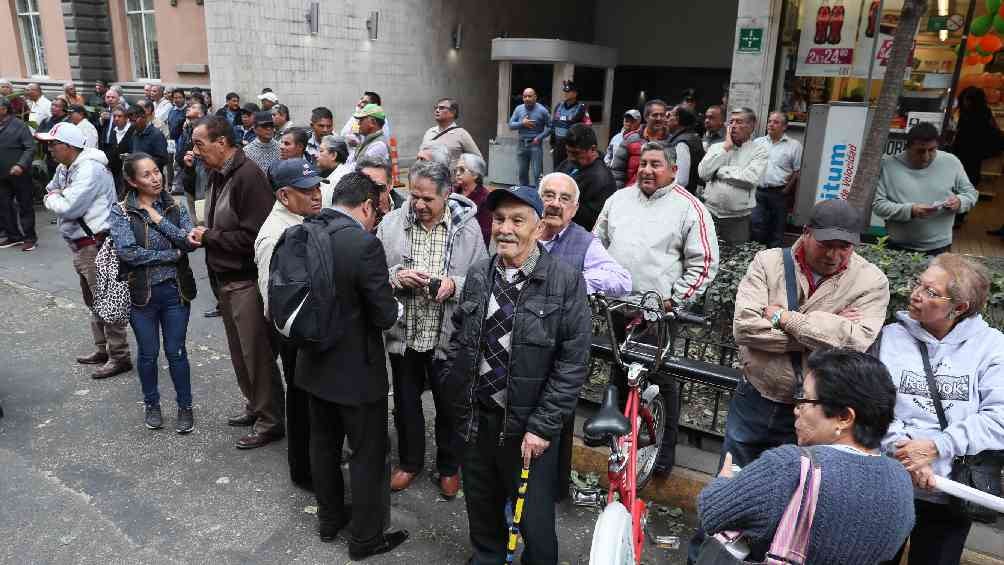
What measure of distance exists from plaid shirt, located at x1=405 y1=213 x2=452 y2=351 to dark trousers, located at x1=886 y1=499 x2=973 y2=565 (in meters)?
2.38

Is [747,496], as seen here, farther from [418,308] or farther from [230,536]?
[230,536]

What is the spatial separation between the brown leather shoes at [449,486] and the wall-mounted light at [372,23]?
42.3 ft

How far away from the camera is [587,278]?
3539 mm

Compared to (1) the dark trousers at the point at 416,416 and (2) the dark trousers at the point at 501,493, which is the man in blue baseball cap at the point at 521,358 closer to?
(2) the dark trousers at the point at 501,493

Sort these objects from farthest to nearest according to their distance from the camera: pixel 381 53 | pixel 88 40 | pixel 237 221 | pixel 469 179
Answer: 1. pixel 88 40
2. pixel 381 53
3. pixel 469 179
4. pixel 237 221

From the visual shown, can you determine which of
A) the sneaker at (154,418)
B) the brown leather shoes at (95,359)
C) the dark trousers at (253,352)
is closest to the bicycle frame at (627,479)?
the dark trousers at (253,352)

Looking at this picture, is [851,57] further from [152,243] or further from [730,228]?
[152,243]

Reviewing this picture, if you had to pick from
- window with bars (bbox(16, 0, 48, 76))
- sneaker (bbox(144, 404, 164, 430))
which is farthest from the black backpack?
window with bars (bbox(16, 0, 48, 76))

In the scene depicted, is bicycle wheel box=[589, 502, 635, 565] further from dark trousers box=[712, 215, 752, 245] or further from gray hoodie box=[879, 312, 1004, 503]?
dark trousers box=[712, 215, 752, 245]

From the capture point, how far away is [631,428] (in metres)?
3.03

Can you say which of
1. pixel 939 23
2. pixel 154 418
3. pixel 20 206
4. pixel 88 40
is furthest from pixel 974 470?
pixel 88 40

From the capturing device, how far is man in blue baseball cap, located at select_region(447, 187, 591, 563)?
9.16ft

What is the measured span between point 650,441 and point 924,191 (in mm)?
3163

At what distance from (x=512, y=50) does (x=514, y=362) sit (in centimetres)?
1212
